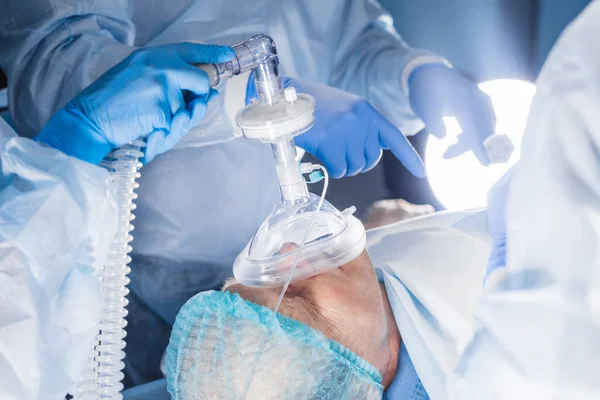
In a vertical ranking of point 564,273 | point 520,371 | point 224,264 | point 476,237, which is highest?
point 564,273

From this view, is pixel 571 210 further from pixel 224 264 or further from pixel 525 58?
pixel 525 58

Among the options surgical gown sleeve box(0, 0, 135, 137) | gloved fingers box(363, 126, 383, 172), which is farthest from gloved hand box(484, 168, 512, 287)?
surgical gown sleeve box(0, 0, 135, 137)

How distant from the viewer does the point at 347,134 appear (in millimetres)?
1703

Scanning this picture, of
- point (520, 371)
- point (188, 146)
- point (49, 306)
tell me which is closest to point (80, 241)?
point (49, 306)

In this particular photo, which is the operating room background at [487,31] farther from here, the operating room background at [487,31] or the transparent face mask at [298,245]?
the transparent face mask at [298,245]

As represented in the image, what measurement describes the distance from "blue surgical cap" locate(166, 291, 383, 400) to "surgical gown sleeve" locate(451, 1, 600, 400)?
44 cm

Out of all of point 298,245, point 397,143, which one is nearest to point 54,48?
point 298,245

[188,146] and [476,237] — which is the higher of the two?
[188,146]

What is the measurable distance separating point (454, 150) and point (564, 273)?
3.13 feet

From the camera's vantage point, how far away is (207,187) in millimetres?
1835

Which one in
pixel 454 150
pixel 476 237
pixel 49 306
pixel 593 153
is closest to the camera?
pixel 593 153

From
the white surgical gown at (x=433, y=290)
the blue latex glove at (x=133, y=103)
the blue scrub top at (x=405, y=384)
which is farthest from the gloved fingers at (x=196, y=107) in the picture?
the blue scrub top at (x=405, y=384)

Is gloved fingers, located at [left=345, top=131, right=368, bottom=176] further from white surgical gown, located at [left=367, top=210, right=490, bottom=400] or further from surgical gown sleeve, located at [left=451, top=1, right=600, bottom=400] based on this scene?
surgical gown sleeve, located at [left=451, top=1, right=600, bottom=400]

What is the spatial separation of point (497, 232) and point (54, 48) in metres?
1.14
